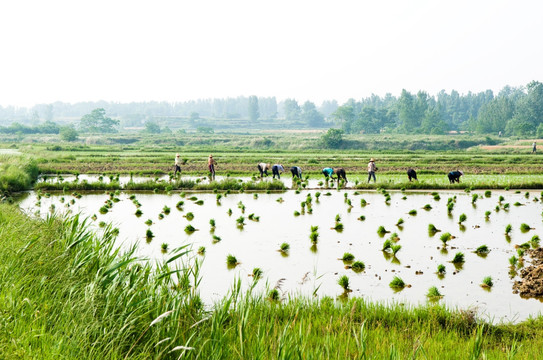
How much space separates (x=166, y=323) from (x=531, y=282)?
7594mm

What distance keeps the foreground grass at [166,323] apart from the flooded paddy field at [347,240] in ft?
1.91

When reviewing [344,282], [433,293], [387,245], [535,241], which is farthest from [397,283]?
[535,241]

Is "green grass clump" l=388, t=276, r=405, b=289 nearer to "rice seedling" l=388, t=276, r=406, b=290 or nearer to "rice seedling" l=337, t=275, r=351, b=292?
"rice seedling" l=388, t=276, r=406, b=290

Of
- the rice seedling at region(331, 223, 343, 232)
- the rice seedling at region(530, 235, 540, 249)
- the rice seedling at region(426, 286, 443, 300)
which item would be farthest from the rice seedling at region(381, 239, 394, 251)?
the rice seedling at region(530, 235, 540, 249)

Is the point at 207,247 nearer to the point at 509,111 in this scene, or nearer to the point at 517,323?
the point at 517,323

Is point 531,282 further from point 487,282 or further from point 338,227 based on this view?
point 338,227

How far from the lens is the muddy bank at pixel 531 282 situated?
9.46 meters

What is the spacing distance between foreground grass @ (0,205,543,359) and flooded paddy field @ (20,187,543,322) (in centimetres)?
58

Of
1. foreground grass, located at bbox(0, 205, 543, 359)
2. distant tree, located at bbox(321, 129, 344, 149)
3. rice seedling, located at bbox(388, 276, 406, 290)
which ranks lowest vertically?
distant tree, located at bbox(321, 129, 344, 149)

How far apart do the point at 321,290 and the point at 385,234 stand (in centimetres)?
580

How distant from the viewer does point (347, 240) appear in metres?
14.4

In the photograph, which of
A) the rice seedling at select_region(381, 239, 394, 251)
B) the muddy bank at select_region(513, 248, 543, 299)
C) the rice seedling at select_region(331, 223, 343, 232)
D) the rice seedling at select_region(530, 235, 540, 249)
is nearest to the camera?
the muddy bank at select_region(513, 248, 543, 299)

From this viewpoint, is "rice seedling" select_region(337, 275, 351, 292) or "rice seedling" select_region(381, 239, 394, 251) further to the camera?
"rice seedling" select_region(381, 239, 394, 251)

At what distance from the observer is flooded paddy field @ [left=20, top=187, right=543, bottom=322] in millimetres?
9680
